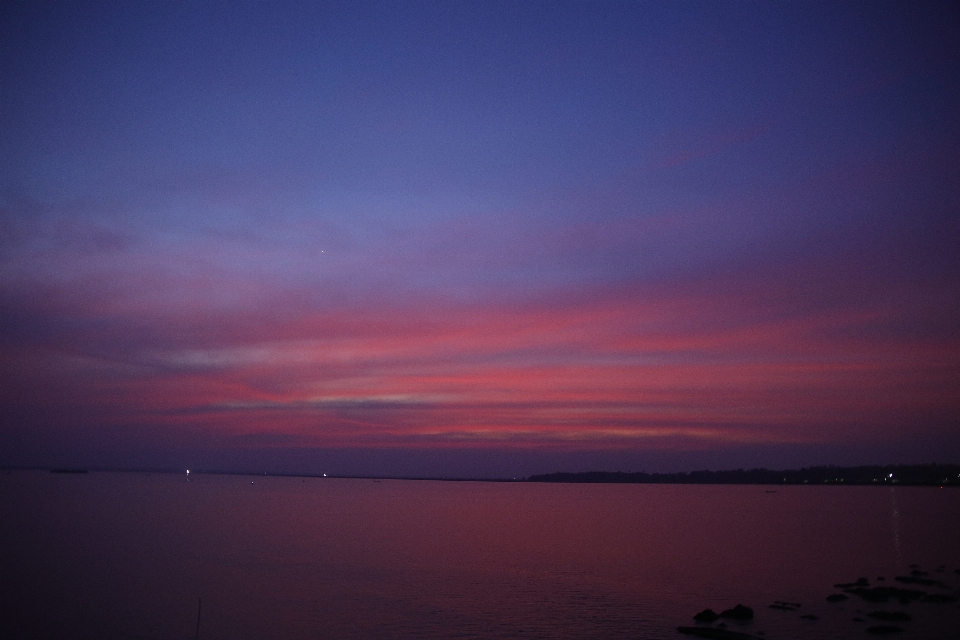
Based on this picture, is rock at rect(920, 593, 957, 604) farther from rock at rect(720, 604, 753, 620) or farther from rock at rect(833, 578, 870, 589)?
rock at rect(720, 604, 753, 620)

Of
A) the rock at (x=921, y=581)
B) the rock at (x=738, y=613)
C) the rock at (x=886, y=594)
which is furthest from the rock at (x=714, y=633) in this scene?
the rock at (x=921, y=581)

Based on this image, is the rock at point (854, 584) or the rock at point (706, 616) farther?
the rock at point (854, 584)

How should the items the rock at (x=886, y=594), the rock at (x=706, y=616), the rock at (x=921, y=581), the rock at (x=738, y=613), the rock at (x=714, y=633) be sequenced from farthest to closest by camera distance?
the rock at (x=921, y=581) < the rock at (x=886, y=594) < the rock at (x=738, y=613) < the rock at (x=706, y=616) < the rock at (x=714, y=633)

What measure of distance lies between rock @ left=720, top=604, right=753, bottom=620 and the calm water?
0.73 m

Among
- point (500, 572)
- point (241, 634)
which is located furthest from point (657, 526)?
point (241, 634)

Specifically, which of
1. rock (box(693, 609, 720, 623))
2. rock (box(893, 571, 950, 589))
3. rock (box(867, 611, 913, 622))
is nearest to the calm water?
rock (box(867, 611, 913, 622))

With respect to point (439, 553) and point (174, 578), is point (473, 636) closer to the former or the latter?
point (174, 578)

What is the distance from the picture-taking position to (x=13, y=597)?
32.5 m

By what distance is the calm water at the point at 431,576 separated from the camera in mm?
29438

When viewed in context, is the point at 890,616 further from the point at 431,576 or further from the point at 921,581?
the point at 431,576

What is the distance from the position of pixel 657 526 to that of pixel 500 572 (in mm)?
43431

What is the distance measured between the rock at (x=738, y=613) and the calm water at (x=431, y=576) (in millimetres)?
730

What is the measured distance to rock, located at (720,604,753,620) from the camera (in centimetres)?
3061

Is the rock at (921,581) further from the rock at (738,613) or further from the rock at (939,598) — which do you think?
the rock at (738,613)
